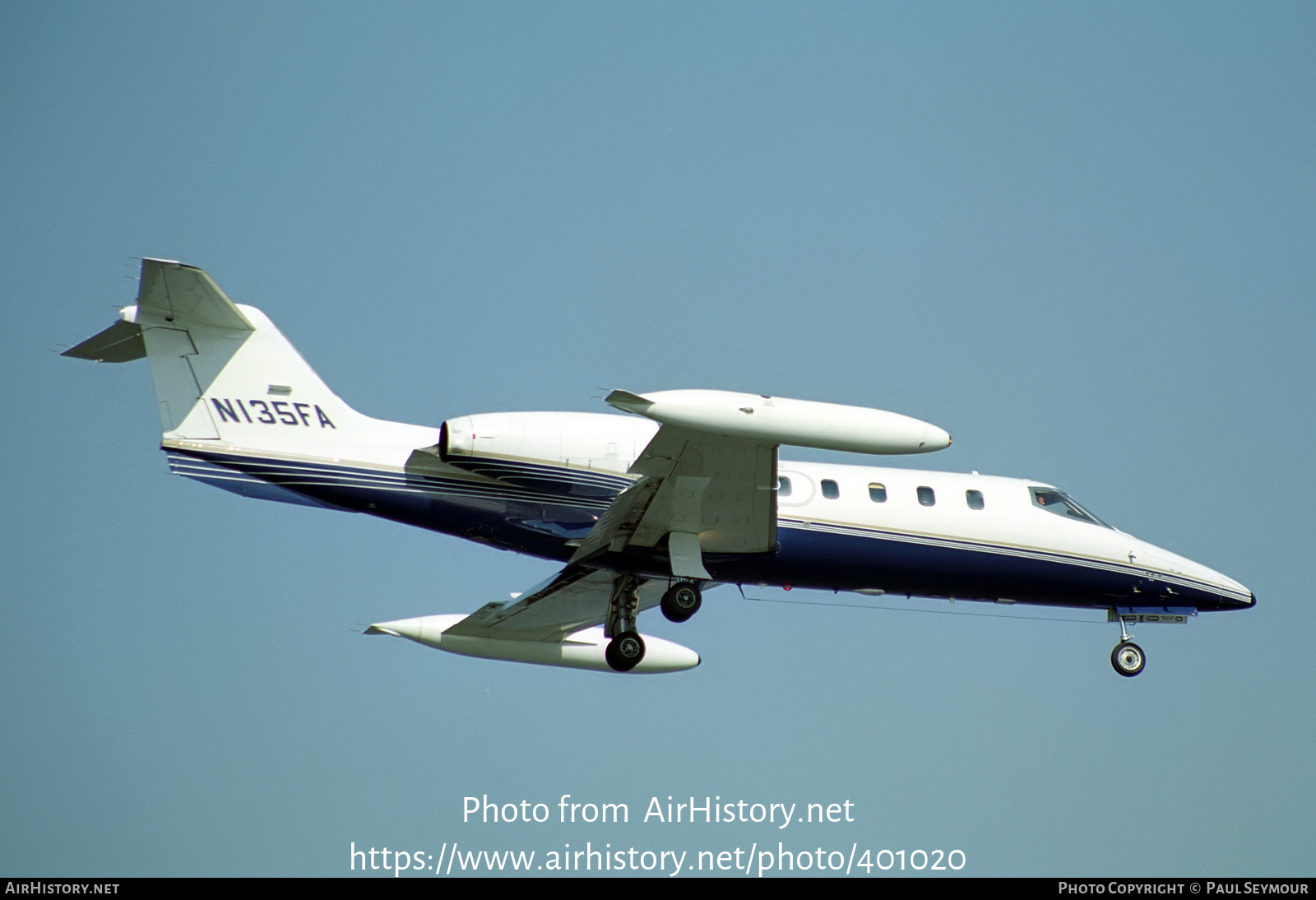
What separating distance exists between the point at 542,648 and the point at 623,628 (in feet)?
7.81

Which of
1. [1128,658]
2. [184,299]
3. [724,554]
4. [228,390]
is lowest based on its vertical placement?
[1128,658]

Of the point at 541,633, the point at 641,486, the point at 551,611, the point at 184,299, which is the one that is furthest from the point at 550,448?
the point at 541,633

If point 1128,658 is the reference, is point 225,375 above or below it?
above

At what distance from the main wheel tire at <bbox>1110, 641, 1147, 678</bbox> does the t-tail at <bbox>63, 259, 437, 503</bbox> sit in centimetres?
1011

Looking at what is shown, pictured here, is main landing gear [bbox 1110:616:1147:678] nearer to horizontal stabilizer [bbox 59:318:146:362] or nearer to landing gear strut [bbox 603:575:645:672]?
landing gear strut [bbox 603:575:645:672]

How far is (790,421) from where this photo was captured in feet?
51.0

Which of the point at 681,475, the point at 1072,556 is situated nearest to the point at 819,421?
the point at 681,475

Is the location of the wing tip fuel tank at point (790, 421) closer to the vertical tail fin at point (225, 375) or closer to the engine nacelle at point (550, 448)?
the engine nacelle at point (550, 448)

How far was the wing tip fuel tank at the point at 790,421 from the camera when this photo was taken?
50.3 ft

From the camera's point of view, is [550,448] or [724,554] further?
[724,554]

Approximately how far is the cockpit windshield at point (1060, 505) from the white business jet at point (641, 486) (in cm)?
3

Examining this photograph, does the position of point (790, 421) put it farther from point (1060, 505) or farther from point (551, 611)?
point (551, 611)

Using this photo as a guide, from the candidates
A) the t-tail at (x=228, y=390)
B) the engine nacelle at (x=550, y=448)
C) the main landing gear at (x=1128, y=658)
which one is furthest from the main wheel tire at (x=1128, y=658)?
the t-tail at (x=228, y=390)

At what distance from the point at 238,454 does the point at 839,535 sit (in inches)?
294
